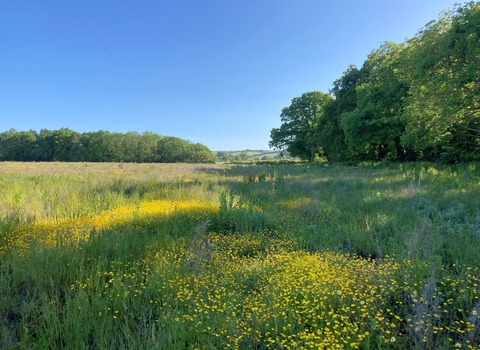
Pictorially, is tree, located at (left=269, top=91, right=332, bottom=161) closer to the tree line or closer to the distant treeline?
the tree line

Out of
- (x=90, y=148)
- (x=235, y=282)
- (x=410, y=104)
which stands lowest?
(x=235, y=282)

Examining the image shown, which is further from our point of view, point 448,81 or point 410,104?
point 410,104

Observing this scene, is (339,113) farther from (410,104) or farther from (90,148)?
(90,148)

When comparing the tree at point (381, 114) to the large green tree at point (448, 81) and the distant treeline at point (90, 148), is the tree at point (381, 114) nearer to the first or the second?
the large green tree at point (448, 81)

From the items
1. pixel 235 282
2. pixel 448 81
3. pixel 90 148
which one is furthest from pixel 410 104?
pixel 90 148

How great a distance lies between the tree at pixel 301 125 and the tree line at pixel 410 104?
0.19 metres

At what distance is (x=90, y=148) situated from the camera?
233ft

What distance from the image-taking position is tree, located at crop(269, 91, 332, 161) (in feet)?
143

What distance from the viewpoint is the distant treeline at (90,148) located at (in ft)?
236

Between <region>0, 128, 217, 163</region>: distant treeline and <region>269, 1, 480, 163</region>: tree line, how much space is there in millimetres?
47268

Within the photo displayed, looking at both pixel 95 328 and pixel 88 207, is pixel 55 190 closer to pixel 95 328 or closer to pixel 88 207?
pixel 88 207

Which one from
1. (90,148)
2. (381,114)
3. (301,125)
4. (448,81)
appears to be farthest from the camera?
(90,148)

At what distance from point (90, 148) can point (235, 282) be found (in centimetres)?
8230

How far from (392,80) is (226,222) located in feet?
83.2
